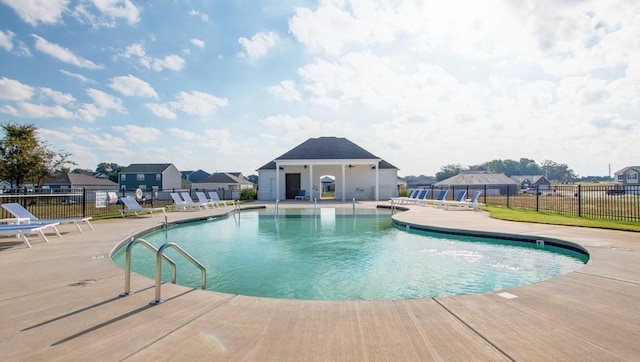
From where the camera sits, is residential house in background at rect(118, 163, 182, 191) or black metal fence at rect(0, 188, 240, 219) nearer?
black metal fence at rect(0, 188, 240, 219)

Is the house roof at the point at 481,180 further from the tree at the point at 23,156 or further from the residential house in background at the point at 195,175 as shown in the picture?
the residential house in background at the point at 195,175

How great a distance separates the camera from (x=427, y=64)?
13.8 metres

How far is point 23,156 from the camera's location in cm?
2756

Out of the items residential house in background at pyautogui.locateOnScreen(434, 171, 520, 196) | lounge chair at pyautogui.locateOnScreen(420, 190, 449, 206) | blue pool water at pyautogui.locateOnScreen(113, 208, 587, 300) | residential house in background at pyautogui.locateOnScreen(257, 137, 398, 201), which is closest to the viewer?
blue pool water at pyautogui.locateOnScreen(113, 208, 587, 300)

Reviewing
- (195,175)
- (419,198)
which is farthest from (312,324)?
(195,175)

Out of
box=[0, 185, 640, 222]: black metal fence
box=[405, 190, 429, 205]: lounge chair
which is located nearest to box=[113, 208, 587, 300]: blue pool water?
box=[0, 185, 640, 222]: black metal fence

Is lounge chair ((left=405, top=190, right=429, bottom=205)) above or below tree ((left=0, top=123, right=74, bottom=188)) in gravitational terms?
below

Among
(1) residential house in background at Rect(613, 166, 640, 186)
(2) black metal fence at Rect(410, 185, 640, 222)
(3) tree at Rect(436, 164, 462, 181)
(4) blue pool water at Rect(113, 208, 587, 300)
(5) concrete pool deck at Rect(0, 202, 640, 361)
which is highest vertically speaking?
(3) tree at Rect(436, 164, 462, 181)

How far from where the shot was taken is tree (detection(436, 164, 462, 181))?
98412 millimetres

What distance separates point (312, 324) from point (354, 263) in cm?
416

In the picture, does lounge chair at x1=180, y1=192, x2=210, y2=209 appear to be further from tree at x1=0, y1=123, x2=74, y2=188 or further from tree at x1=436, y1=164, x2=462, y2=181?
tree at x1=436, y1=164, x2=462, y2=181

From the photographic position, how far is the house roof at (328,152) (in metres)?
27.1

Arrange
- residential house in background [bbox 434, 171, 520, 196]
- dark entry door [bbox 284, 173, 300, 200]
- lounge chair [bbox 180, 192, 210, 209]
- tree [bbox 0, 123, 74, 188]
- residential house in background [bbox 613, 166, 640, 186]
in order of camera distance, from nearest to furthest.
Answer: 1. lounge chair [bbox 180, 192, 210, 209]
2. tree [bbox 0, 123, 74, 188]
3. dark entry door [bbox 284, 173, 300, 200]
4. residential house in background [bbox 434, 171, 520, 196]
5. residential house in background [bbox 613, 166, 640, 186]

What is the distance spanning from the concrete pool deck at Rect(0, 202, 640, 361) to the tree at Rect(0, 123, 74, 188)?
30776 millimetres
